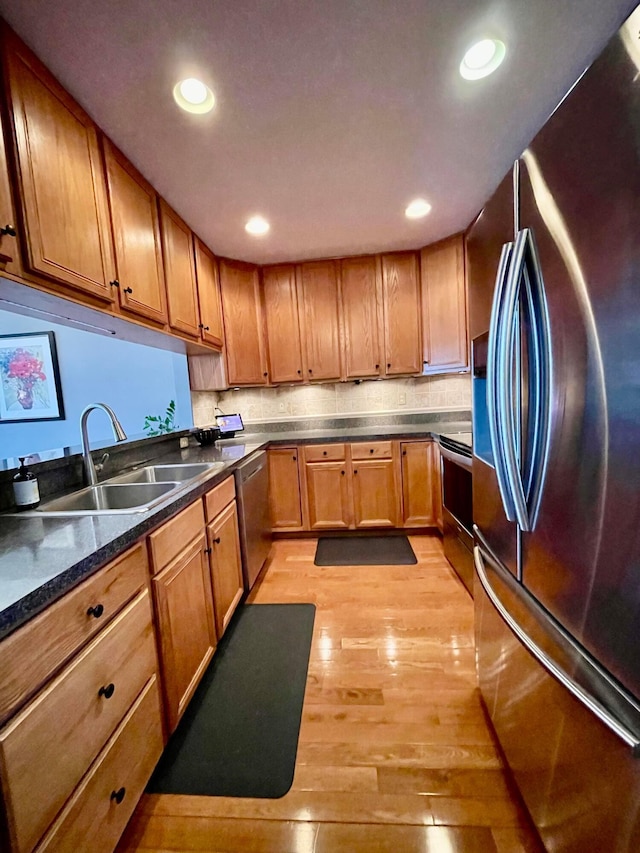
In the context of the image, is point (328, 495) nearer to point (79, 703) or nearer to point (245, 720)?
point (245, 720)

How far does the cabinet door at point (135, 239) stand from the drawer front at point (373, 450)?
166 cm

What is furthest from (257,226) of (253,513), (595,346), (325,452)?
(595,346)

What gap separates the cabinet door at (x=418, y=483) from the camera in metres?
2.71

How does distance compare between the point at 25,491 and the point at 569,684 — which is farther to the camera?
the point at 25,491

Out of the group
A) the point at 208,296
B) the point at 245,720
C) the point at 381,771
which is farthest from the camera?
the point at 208,296

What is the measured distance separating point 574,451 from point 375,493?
7.05 feet

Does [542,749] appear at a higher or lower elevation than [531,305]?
lower

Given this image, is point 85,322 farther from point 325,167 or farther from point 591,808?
point 591,808

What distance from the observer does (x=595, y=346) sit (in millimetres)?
628

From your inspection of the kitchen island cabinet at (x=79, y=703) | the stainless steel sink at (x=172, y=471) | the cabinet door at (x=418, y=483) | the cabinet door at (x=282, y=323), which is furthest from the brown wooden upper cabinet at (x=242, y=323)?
the kitchen island cabinet at (x=79, y=703)

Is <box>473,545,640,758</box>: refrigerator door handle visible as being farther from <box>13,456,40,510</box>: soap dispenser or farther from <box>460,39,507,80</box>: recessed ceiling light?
<box>460,39,507,80</box>: recessed ceiling light

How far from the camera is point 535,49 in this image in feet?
3.87

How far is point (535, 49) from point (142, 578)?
2237 millimetres

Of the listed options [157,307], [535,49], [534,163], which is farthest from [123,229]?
[535,49]
